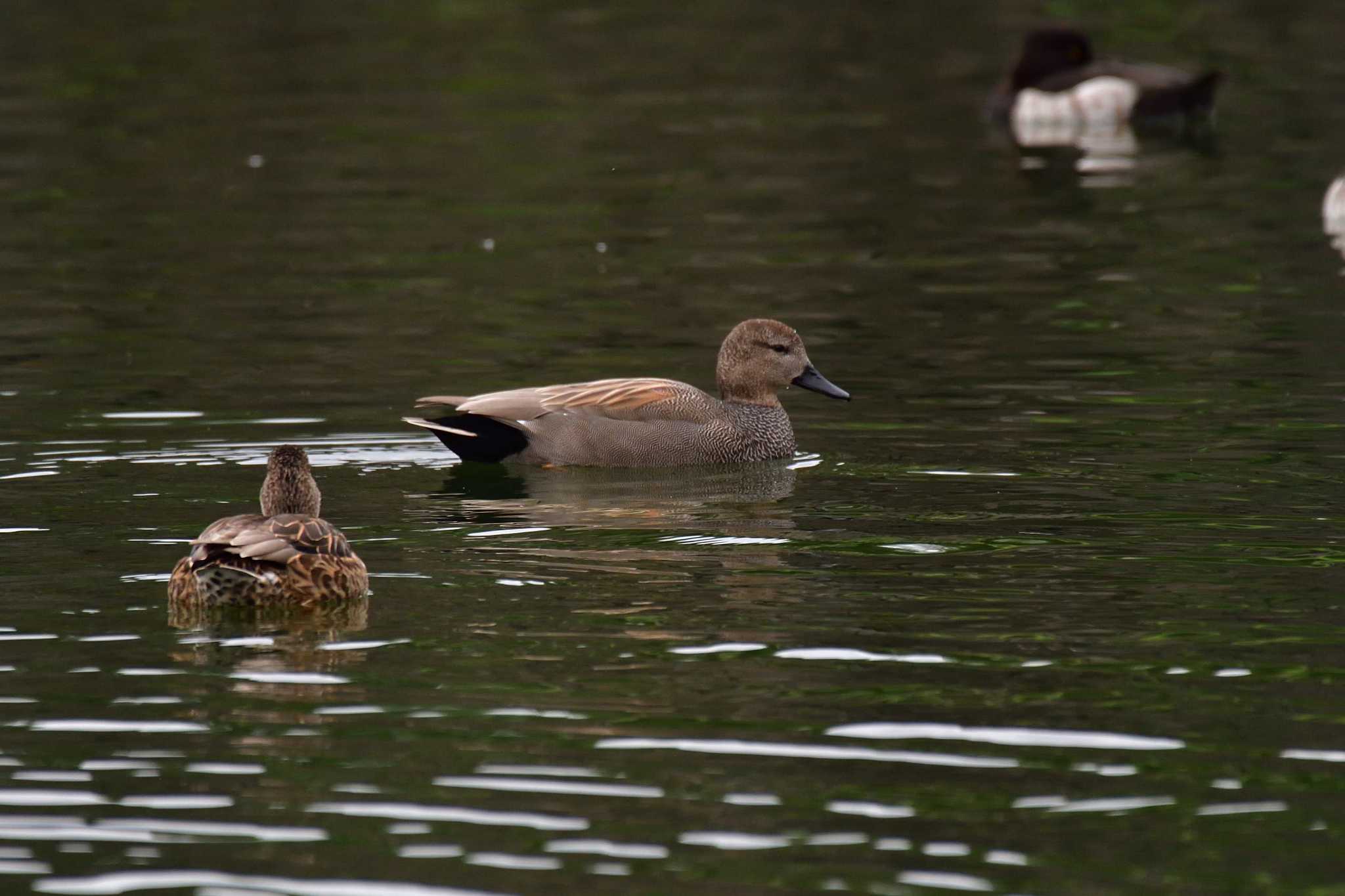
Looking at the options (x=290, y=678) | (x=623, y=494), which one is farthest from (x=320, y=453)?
(x=290, y=678)

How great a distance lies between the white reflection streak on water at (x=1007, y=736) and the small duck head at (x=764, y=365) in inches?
239

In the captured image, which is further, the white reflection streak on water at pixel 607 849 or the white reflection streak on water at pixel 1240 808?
the white reflection streak on water at pixel 1240 808

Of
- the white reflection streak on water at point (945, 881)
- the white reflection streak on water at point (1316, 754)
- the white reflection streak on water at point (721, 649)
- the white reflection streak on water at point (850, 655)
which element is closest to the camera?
the white reflection streak on water at point (945, 881)

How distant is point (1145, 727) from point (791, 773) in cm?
125

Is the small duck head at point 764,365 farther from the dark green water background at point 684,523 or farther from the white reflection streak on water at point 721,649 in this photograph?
the white reflection streak on water at point 721,649

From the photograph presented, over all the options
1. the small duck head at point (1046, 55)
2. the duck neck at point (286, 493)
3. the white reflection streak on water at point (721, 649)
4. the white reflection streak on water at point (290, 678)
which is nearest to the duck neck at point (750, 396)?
the duck neck at point (286, 493)

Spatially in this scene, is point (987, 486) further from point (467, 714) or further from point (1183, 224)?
point (1183, 224)

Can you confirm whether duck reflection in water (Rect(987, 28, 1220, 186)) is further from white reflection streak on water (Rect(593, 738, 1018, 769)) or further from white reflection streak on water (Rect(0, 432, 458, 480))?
white reflection streak on water (Rect(593, 738, 1018, 769))

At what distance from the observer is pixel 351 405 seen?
14.3 m

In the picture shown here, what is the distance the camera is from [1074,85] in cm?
2858

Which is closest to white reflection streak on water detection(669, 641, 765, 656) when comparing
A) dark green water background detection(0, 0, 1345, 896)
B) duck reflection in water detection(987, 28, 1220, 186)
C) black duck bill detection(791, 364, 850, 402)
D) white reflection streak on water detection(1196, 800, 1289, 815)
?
dark green water background detection(0, 0, 1345, 896)

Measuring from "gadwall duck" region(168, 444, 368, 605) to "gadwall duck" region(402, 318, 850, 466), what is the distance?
11.2 ft

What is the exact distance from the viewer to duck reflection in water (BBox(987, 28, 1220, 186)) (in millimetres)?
27938

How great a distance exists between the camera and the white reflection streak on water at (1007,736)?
740 centimetres
